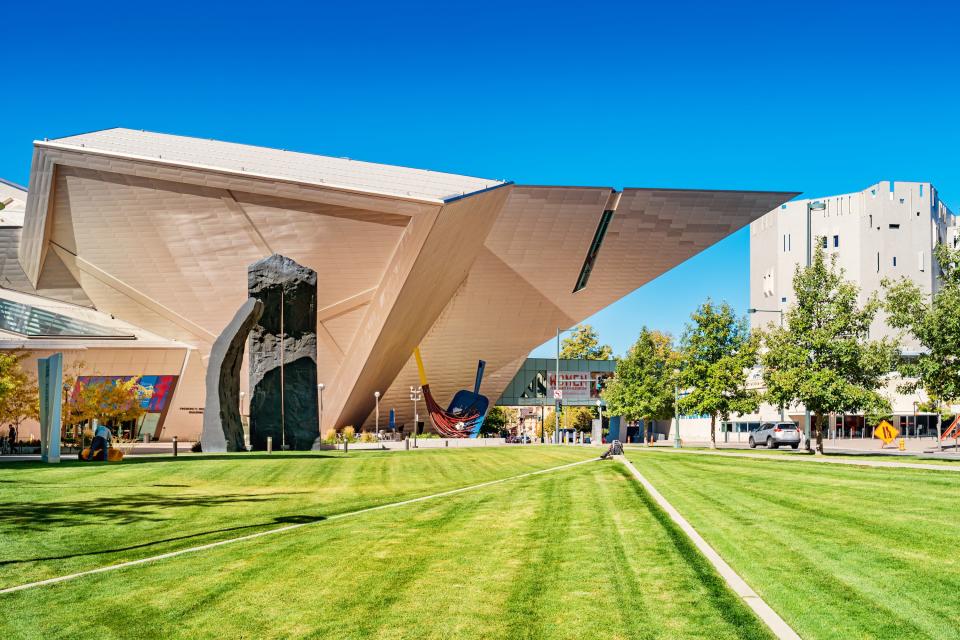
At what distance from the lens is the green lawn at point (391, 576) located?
5.90 m

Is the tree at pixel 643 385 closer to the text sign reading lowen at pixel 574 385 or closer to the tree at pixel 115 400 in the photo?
the text sign reading lowen at pixel 574 385

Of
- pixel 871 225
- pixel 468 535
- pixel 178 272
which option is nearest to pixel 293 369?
pixel 178 272

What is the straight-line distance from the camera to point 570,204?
45.8m

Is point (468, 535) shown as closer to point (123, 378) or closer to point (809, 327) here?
point (809, 327)

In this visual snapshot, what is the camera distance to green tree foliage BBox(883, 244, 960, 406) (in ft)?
92.2

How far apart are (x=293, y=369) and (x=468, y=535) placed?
24548mm

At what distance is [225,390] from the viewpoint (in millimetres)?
30719

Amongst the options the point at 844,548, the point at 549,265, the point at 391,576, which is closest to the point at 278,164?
the point at 549,265

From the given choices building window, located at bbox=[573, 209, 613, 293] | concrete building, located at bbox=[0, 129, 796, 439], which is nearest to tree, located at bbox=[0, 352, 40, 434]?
concrete building, located at bbox=[0, 129, 796, 439]

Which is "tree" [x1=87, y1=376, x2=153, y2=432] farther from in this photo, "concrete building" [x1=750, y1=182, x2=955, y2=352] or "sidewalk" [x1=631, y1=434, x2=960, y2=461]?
"concrete building" [x1=750, y1=182, x2=955, y2=352]

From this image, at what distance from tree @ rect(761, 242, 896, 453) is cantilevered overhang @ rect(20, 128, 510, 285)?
1589cm

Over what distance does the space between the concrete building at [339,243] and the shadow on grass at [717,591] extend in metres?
30.0

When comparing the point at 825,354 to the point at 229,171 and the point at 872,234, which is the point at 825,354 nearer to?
the point at 229,171

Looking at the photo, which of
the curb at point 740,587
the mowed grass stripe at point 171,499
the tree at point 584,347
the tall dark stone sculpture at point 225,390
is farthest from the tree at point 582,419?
the curb at point 740,587
